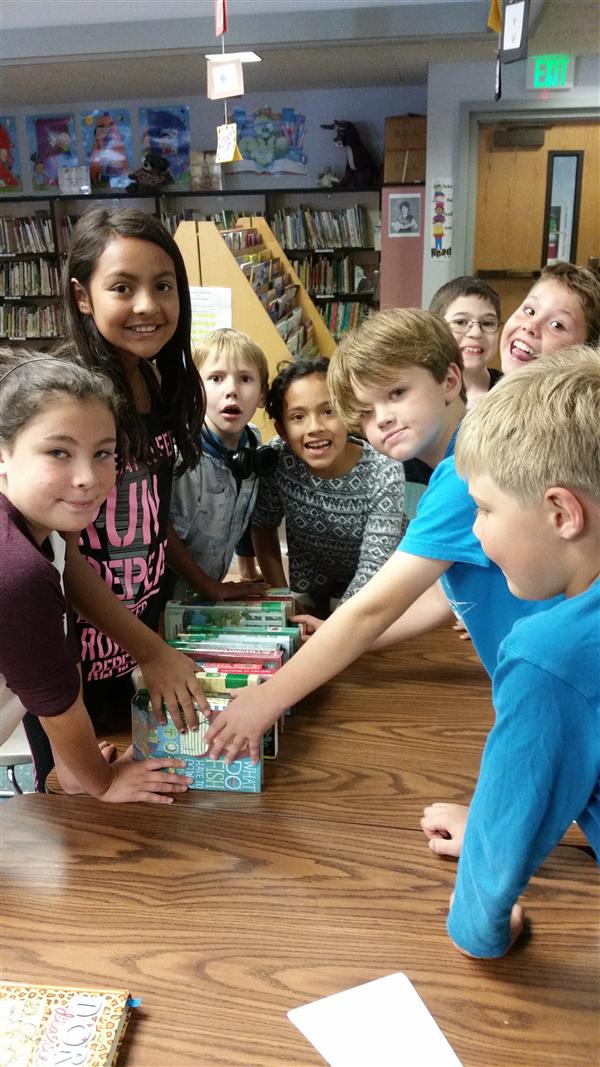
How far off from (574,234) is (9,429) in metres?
5.60

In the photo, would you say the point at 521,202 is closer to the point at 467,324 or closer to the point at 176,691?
the point at 467,324

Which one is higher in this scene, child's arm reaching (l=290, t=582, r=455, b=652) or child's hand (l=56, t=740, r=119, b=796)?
child's arm reaching (l=290, t=582, r=455, b=652)

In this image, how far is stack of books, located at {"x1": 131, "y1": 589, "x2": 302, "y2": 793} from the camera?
116 centimetres

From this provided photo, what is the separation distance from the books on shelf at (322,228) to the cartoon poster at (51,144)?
197 cm

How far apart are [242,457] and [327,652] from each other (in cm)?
76

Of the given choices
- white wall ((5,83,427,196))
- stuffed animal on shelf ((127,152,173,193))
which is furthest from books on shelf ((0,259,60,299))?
white wall ((5,83,427,196))

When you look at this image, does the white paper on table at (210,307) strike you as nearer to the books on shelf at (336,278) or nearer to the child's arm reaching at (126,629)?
the child's arm reaching at (126,629)

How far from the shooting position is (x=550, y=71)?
5.05 meters

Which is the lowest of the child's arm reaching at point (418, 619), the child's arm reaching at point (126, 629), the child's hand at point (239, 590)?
the child's arm reaching at point (418, 619)

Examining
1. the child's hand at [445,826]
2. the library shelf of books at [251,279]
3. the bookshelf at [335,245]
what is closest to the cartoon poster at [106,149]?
the bookshelf at [335,245]

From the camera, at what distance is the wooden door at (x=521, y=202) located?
222 inches

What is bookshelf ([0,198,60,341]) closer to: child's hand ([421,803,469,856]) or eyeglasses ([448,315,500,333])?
eyeglasses ([448,315,500,333])

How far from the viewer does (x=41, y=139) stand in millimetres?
6891

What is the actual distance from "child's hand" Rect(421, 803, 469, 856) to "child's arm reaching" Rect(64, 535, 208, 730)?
14.4 inches
